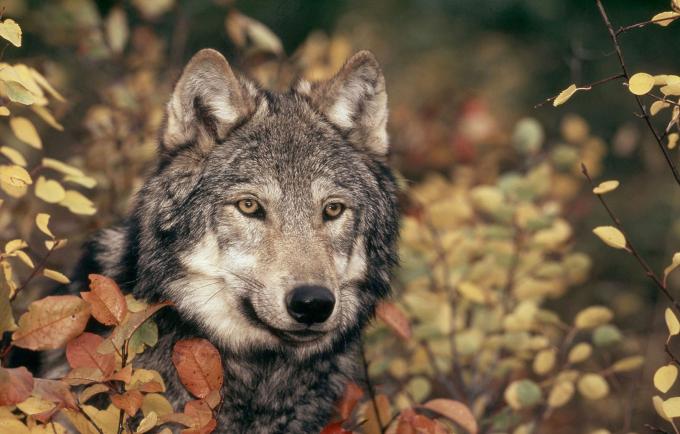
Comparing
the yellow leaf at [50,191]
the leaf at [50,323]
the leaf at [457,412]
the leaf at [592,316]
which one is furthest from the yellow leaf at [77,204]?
the leaf at [592,316]

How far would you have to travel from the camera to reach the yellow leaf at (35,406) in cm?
294

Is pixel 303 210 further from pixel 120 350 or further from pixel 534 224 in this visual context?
pixel 534 224

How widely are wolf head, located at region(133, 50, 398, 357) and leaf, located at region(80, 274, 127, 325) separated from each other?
628mm

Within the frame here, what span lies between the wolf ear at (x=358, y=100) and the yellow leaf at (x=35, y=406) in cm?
210

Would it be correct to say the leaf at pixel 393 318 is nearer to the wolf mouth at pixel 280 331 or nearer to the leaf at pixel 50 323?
the wolf mouth at pixel 280 331

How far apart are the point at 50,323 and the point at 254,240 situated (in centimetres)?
103

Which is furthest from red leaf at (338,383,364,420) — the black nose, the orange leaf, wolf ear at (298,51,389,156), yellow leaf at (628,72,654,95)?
yellow leaf at (628,72,654,95)

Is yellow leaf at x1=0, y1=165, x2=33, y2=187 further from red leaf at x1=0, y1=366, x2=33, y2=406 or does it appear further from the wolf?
red leaf at x1=0, y1=366, x2=33, y2=406

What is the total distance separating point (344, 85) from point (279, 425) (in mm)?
1790

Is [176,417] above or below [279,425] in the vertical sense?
above

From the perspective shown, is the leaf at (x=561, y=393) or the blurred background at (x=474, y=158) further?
the blurred background at (x=474, y=158)

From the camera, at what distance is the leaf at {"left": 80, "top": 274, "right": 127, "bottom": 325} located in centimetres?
317

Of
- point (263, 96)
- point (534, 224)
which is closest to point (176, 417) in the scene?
point (263, 96)

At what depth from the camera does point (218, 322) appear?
153 inches
